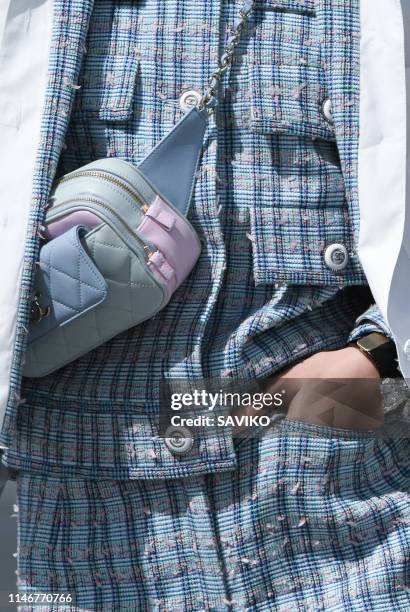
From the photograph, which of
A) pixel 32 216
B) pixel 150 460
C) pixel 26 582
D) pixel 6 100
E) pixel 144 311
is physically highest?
pixel 6 100

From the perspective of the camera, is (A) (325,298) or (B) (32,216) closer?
(B) (32,216)

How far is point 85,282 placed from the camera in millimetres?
1847

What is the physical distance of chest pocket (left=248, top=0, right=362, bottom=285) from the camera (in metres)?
1.97

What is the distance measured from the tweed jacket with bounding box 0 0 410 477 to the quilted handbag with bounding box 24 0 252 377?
51mm

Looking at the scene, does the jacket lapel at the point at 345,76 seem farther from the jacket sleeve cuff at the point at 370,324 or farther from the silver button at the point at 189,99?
the silver button at the point at 189,99

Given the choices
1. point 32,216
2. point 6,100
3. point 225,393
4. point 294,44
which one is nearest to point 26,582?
point 225,393

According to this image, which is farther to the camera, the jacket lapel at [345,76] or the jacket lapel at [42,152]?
the jacket lapel at [345,76]

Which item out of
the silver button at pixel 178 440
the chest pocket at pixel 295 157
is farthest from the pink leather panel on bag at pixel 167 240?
the silver button at pixel 178 440

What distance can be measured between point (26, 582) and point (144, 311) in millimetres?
494

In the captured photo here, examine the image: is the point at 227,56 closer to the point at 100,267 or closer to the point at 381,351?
the point at 100,267

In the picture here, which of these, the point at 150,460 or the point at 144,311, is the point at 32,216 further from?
the point at 150,460

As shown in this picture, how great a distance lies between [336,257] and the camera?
2.00m

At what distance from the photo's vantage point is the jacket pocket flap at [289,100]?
1970 millimetres

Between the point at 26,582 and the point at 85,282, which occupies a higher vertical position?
the point at 85,282
